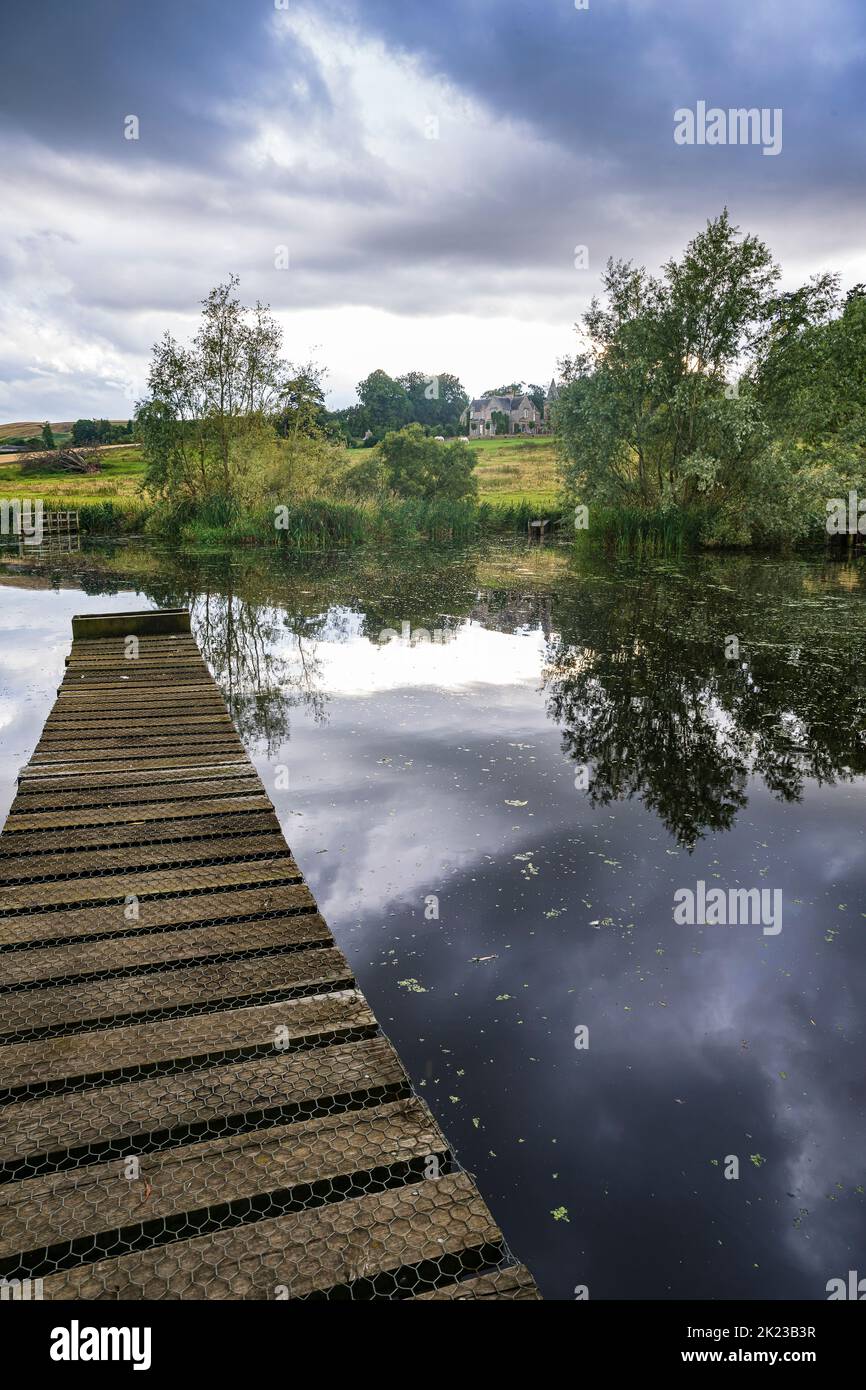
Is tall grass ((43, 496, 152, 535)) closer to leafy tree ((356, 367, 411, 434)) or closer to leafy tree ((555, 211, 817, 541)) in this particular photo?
leafy tree ((555, 211, 817, 541))

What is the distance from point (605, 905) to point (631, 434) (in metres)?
23.5

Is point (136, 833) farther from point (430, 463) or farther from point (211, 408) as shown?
point (430, 463)

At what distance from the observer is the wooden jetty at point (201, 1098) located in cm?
211

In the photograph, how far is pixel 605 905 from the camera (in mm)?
4348

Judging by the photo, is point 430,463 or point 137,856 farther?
point 430,463

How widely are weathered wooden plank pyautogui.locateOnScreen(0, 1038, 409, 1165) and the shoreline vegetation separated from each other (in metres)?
20.0

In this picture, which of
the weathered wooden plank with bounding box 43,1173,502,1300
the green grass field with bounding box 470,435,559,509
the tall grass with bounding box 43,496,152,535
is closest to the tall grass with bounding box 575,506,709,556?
the green grass field with bounding box 470,435,559,509

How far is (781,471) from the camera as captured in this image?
24.2 metres

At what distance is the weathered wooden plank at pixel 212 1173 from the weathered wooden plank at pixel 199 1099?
10 cm

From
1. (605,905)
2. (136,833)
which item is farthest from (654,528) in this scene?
(136,833)

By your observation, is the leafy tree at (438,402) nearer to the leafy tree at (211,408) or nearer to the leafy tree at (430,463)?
the leafy tree at (430,463)
